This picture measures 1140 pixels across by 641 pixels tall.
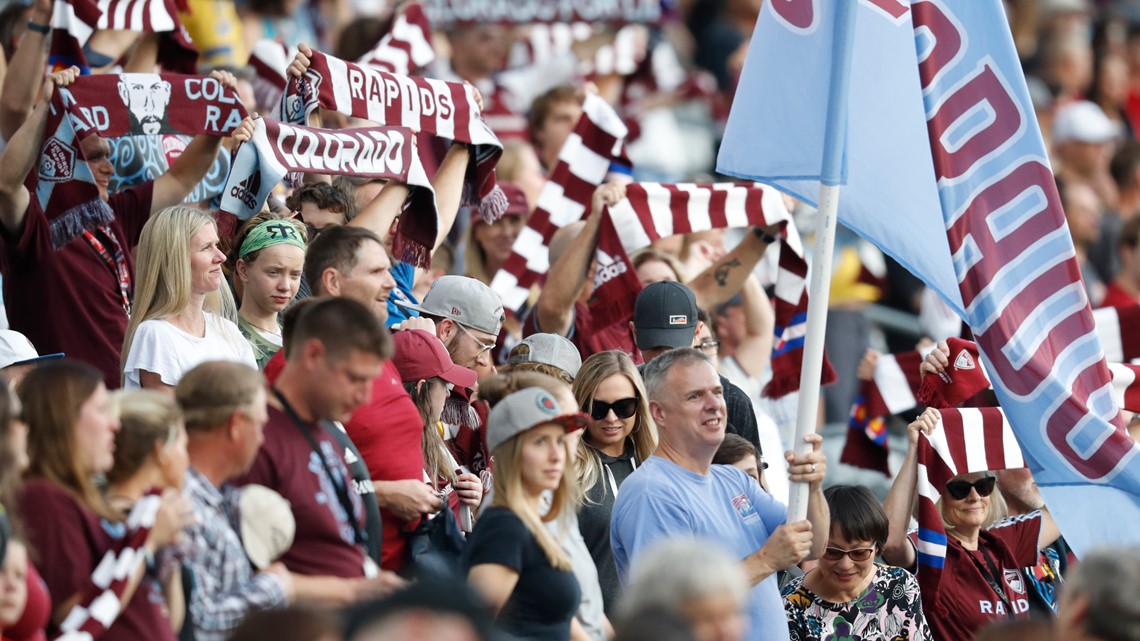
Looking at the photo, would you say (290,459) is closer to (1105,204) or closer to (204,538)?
(204,538)

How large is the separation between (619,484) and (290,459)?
192cm

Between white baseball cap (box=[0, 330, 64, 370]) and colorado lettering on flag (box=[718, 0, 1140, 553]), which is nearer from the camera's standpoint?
white baseball cap (box=[0, 330, 64, 370])

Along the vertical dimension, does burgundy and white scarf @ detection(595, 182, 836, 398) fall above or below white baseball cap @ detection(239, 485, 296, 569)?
above

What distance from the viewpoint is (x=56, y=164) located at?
684 cm

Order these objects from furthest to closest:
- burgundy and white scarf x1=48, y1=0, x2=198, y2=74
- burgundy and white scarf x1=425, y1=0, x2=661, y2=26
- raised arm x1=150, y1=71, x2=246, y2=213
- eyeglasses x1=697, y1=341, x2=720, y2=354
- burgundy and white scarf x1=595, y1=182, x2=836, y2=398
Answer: burgundy and white scarf x1=425, y1=0, x2=661, y2=26 → burgundy and white scarf x1=595, y1=182, x2=836, y2=398 → burgundy and white scarf x1=48, y1=0, x2=198, y2=74 → eyeglasses x1=697, y1=341, x2=720, y2=354 → raised arm x1=150, y1=71, x2=246, y2=213

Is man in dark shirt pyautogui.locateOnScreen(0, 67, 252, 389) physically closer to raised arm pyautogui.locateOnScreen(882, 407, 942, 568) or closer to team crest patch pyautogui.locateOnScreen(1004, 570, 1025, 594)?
raised arm pyautogui.locateOnScreen(882, 407, 942, 568)

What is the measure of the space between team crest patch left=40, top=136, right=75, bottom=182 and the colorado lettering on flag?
8.06ft

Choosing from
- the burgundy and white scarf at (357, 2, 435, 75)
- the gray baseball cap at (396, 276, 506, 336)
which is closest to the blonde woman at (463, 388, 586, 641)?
the gray baseball cap at (396, 276, 506, 336)

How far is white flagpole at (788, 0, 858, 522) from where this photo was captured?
5930 mm

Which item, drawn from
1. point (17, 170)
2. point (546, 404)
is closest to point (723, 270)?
point (17, 170)

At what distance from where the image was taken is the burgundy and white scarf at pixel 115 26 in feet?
25.8

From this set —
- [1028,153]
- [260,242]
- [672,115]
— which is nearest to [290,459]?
[260,242]

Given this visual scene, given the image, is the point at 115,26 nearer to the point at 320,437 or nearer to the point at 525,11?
the point at 320,437

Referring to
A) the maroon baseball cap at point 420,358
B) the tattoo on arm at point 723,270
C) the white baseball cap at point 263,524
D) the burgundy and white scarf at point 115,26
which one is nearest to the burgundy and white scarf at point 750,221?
the tattoo on arm at point 723,270
